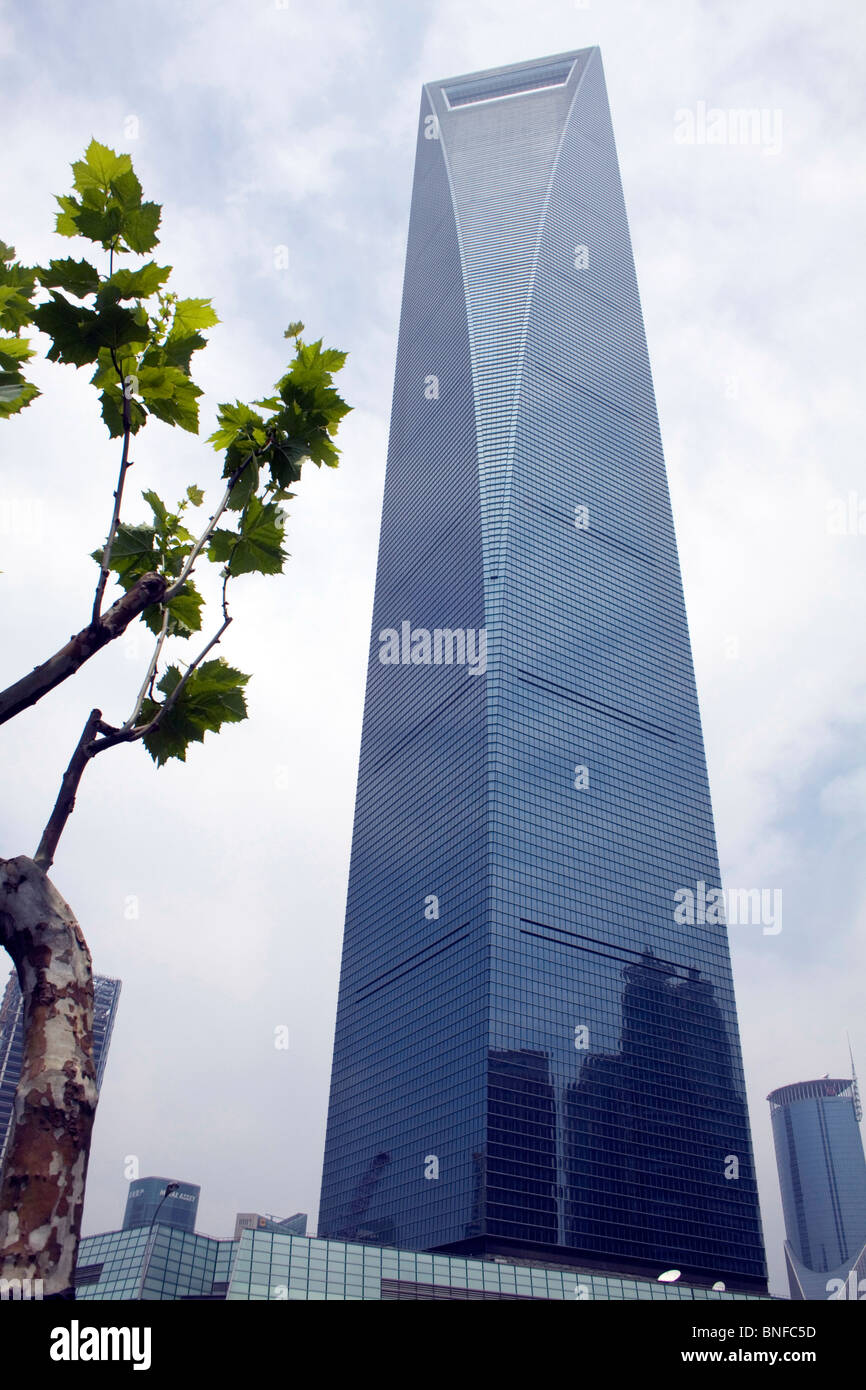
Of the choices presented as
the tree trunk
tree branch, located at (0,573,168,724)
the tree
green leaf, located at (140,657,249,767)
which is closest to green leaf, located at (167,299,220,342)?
the tree

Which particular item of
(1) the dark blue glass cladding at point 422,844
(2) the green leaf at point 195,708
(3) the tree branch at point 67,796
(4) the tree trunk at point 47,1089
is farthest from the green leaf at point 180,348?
(1) the dark blue glass cladding at point 422,844

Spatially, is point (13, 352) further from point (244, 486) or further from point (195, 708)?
point (195, 708)

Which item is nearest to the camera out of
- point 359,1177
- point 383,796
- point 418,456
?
point 359,1177

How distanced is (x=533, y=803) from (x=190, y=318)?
409 feet

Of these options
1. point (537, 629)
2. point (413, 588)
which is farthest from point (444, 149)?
point (537, 629)

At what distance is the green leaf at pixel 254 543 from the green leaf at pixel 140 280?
1.09 m

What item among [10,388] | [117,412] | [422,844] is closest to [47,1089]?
[10,388]

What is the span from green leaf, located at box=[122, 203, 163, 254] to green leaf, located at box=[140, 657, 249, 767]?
76.1 inches

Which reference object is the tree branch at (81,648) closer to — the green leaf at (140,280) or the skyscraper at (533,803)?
the green leaf at (140,280)

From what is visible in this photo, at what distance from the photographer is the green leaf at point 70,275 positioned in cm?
420

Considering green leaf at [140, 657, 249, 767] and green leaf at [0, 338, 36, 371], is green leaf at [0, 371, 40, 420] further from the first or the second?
green leaf at [140, 657, 249, 767]

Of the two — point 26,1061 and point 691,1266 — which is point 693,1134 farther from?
point 26,1061

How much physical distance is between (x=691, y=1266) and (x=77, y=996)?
424 feet
